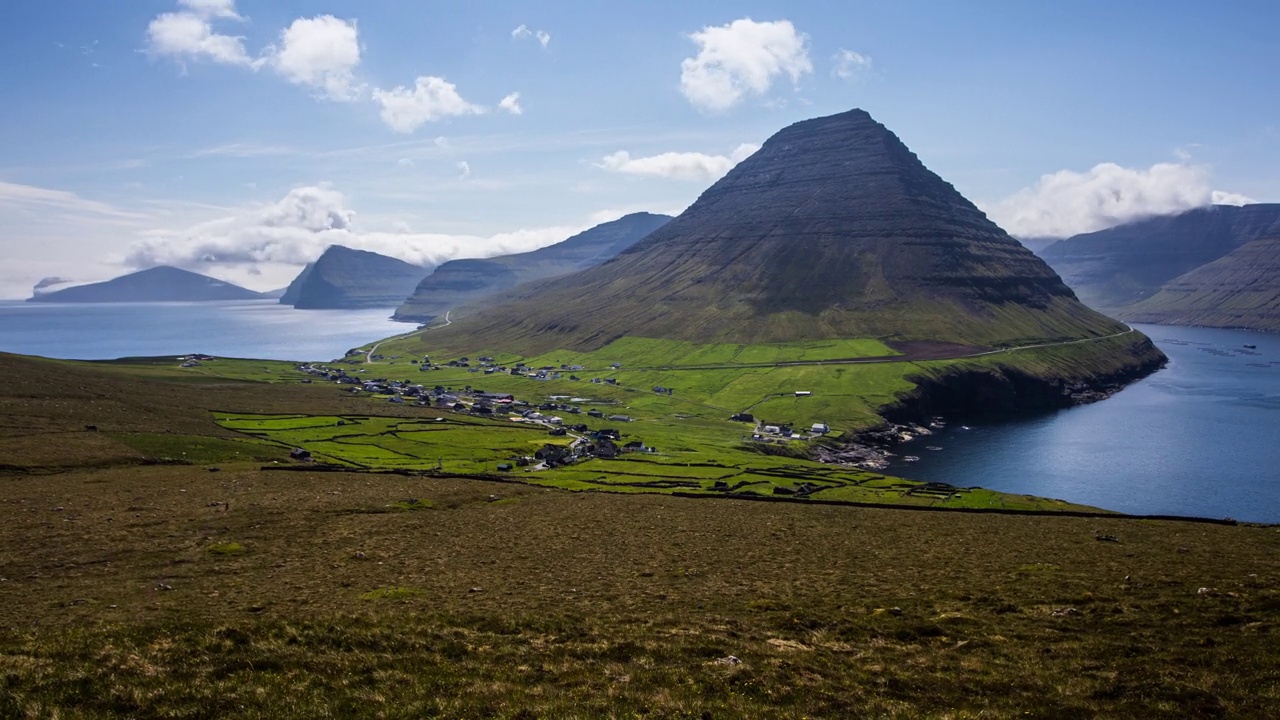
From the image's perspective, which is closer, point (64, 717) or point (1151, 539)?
point (64, 717)

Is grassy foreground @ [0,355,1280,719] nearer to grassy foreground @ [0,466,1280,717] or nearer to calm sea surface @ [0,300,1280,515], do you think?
grassy foreground @ [0,466,1280,717]

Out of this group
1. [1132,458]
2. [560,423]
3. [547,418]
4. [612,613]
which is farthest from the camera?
[547,418]

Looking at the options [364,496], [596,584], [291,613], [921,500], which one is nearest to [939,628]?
[596,584]

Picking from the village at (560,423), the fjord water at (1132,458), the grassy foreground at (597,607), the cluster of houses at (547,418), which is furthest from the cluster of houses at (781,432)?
the grassy foreground at (597,607)

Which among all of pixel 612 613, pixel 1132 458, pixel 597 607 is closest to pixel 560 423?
pixel 1132 458

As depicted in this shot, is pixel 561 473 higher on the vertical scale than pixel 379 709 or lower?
lower

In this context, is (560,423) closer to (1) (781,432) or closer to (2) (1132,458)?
(1) (781,432)

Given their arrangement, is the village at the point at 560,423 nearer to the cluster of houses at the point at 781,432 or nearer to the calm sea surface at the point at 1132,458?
the cluster of houses at the point at 781,432

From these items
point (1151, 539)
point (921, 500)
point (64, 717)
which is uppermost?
point (64, 717)

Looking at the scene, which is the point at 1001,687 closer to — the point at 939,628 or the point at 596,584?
the point at 939,628
